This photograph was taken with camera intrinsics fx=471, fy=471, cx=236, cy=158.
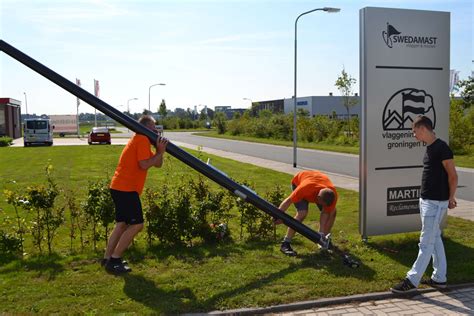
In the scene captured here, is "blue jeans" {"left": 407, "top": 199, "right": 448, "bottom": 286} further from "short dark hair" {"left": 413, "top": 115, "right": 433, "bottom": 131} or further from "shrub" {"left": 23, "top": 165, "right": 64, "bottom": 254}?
"shrub" {"left": 23, "top": 165, "right": 64, "bottom": 254}

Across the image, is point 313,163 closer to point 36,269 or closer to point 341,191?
point 341,191

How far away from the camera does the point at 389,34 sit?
6.63 m

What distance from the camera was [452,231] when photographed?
7.54 metres

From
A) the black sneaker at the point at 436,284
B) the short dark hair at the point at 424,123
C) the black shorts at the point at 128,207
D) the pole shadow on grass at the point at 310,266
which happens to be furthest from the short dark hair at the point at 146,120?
the black sneaker at the point at 436,284

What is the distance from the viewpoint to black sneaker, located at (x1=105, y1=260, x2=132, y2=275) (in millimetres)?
5340

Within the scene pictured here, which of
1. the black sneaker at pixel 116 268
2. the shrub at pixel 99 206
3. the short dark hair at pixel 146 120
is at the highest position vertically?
the short dark hair at pixel 146 120

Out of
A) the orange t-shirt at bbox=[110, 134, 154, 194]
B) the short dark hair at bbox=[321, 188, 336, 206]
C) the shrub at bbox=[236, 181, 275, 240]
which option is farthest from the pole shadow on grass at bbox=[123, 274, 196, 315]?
the shrub at bbox=[236, 181, 275, 240]

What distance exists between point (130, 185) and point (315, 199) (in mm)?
2251

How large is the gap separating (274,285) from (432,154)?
7.12 feet

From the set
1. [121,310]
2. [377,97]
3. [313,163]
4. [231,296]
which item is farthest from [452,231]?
[313,163]

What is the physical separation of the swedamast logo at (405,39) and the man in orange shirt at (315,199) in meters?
2.24

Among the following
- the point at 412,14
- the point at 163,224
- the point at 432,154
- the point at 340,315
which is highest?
the point at 412,14

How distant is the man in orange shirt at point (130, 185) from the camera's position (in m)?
5.18

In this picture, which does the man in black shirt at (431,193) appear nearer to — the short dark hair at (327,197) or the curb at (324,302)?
the curb at (324,302)
